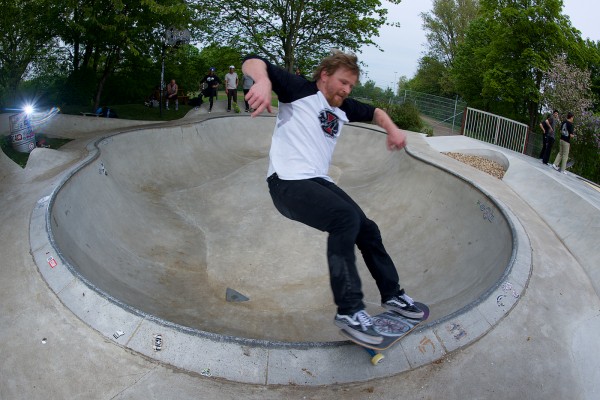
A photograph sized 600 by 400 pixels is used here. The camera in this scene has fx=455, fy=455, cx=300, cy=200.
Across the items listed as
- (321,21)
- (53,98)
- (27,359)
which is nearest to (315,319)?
(27,359)

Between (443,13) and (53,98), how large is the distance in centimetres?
4669

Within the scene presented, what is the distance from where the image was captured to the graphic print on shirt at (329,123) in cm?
353

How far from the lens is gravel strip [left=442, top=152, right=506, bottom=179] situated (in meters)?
11.6

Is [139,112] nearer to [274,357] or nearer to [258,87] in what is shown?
[274,357]

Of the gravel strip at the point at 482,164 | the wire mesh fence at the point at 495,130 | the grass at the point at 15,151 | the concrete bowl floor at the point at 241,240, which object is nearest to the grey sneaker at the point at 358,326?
the concrete bowl floor at the point at 241,240

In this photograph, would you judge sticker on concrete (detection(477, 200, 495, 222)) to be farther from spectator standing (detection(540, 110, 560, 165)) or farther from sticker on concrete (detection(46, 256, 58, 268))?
spectator standing (detection(540, 110, 560, 165))

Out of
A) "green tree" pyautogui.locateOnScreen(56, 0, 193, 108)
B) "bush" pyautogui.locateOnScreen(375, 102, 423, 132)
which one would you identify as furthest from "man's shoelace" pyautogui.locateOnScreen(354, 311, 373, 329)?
"bush" pyautogui.locateOnScreen(375, 102, 423, 132)

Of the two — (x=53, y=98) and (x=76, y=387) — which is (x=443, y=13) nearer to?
(x=53, y=98)

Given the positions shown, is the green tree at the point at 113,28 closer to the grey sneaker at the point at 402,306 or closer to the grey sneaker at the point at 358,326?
the grey sneaker at the point at 402,306

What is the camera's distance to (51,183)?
6629 mm

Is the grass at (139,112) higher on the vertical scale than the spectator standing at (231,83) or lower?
lower

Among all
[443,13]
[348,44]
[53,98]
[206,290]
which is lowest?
[206,290]

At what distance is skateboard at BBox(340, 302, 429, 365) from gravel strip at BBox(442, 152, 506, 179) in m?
8.65

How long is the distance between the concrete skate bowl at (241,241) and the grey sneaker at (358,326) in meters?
0.39
